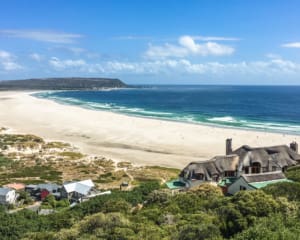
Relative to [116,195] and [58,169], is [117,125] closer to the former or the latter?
[58,169]

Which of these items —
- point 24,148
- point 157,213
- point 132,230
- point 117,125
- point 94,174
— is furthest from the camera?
point 117,125

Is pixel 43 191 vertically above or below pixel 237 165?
below

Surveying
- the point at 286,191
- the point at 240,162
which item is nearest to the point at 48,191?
the point at 240,162

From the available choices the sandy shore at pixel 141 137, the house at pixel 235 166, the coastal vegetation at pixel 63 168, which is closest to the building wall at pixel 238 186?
the house at pixel 235 166

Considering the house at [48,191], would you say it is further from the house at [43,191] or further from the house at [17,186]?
the house at [17,186]

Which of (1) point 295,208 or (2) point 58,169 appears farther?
(2) point 58,169

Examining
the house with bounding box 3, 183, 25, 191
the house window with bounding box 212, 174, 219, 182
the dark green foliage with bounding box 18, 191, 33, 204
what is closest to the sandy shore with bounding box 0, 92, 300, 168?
the house window with bounding box 212, 174, 219, 182

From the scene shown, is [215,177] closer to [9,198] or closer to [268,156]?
[268,156]

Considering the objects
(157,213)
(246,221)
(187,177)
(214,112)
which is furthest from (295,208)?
(214,112)
